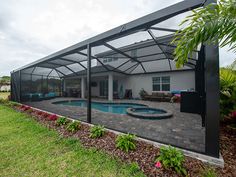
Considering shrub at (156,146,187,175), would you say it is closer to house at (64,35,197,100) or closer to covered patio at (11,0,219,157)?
covered patio at (11,0,219,157)

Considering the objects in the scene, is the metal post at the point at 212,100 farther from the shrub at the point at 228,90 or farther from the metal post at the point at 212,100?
the shrub at the point at 228,90

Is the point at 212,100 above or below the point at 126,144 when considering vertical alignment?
above

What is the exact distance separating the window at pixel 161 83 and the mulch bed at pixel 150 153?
8455 mm

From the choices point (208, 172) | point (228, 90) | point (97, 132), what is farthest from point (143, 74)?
point (208, 172)

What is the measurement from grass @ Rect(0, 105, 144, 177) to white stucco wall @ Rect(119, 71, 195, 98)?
430 inches

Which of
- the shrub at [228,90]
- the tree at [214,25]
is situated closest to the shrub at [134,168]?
the tree at [214,25]

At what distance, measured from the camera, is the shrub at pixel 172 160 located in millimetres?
2229

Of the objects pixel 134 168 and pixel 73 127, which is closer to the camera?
pixel 134 168

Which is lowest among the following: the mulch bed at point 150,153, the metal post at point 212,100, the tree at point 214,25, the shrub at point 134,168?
the shrub at point 134,168

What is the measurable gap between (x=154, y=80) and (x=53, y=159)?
1198 cm

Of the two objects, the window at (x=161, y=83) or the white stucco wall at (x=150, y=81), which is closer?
the white stucco wall at (x=150, y=81)

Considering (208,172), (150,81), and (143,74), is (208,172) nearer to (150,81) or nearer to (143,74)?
(150,81)

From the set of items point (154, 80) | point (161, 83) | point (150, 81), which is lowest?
point (161, 83)

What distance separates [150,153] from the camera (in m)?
2.81
